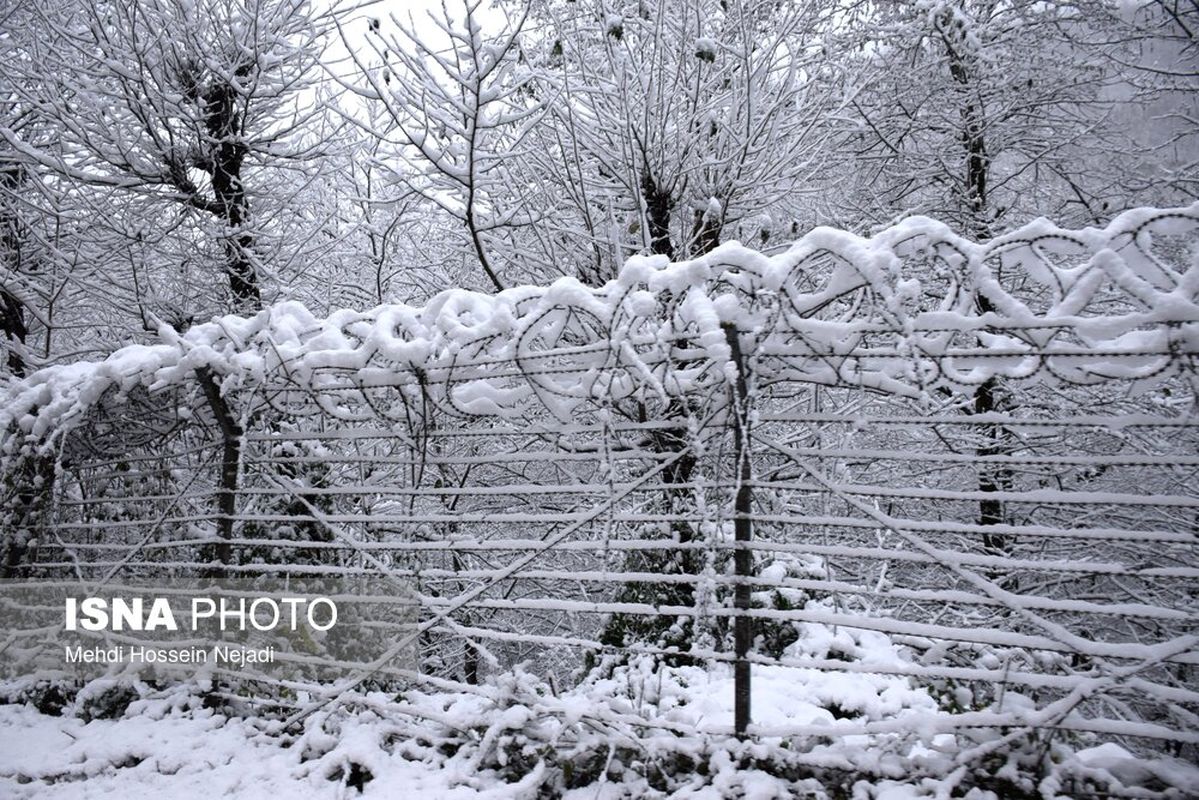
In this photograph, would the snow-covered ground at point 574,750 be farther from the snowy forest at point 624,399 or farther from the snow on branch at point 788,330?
the snow on branch at point 788,330

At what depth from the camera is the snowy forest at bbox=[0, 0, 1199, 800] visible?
2.29 m

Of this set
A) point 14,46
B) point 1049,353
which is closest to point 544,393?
point 1049,353

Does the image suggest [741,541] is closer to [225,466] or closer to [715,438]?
[715,438]

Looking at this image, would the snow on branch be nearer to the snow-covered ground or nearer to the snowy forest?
the snowy forest

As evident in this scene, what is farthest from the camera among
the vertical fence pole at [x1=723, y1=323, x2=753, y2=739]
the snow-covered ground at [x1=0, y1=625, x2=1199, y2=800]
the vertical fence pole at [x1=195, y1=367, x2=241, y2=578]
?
the vertical fence pole at [x1=195, y1=367, x2=241, y2=578]

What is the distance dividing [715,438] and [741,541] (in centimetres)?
44

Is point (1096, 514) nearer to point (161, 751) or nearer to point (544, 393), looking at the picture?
point (544, 393)

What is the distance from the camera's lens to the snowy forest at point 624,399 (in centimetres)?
229

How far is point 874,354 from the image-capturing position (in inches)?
93.4

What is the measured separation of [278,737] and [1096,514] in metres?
5.28

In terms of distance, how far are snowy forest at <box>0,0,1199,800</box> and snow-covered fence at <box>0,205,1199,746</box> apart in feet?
0.07

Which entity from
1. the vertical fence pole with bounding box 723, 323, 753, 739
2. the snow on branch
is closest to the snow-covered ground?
the vertical fence pole with bounding box 723, 323, 753, 739

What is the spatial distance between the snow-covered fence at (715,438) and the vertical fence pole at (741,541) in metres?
0.01

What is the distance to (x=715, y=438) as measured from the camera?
9.06ft
